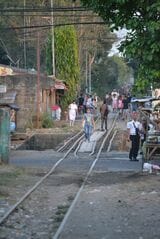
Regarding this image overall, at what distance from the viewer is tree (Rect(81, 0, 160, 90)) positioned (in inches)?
477

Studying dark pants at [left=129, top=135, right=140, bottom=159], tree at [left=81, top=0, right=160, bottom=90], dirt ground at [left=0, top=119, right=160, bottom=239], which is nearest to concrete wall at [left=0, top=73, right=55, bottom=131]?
dark pants at [left=129, top=135, right=140, bottom=159]

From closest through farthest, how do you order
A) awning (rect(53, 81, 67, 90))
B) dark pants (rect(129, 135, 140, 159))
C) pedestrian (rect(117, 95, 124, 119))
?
dark pants (rect(129, 135, 140, 159)) → awning (rect(53, 81, 67, 90)) → pedestrian (rect(117, 95, 124, 119))

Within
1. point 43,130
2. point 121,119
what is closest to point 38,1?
point 121,119

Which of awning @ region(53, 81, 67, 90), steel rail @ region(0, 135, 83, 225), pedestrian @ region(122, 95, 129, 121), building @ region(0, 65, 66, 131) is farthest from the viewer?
awning @ region(53, 81, 67, 90)

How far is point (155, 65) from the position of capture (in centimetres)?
1270

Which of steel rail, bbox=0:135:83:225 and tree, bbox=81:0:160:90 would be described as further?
steel rail, bbox=0:135:83:225

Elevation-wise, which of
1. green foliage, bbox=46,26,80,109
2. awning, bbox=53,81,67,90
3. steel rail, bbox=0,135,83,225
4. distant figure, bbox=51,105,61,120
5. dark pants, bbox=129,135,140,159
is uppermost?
green foliage, bbox=46,26,80,109

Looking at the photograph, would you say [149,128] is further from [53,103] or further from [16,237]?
[53,103]

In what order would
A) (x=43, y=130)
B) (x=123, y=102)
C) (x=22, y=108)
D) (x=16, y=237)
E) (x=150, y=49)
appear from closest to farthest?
1. (x=16, y=237)
2. (x=150, y=49)
3. (x=43, y=130)
4. (x=22, y=108)
5. (x=123, y=102)

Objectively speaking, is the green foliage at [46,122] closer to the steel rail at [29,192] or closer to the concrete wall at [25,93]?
the concrete wall at [25,93]

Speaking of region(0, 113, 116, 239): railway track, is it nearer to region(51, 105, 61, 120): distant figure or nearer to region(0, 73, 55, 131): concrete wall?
region(0, 73, 55, 131): concrete wall

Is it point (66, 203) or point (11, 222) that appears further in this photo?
point (66, 203)

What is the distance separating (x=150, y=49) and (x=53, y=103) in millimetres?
49414

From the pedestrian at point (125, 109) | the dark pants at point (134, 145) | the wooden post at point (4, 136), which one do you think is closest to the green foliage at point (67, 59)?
the pedestrian at point (125, 109)
